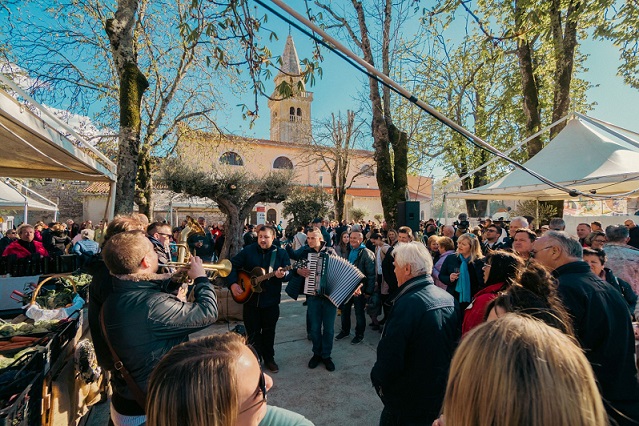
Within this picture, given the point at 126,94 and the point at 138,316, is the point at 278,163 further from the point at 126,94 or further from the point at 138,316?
the point at 138,316

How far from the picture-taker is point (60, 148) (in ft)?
11.8

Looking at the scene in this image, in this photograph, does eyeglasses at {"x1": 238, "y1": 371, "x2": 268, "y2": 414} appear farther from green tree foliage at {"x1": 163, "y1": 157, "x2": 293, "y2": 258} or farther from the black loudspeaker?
green tree foliage at {"x1": 163, "y1": 157, "x2": 293, "y2": 258}

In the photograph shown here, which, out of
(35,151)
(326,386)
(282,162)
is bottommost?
(326,386)

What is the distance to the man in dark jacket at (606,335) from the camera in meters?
2.04

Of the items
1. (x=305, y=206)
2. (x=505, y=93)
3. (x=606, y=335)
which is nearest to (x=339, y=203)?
(x=305, y=206)

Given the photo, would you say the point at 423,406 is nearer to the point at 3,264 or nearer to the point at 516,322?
the point at 516,322

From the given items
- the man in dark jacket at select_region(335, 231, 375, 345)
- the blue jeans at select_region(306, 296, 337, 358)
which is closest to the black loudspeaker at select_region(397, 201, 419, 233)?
the man in dark jacket at select_region(335, 231, 375, 345)

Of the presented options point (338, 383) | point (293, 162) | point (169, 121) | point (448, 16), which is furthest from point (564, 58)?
point (293, 162)

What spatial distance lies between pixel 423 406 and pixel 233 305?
191 inches

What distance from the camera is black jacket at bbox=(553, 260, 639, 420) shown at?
6.69ft

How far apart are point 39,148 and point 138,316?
11.0ft

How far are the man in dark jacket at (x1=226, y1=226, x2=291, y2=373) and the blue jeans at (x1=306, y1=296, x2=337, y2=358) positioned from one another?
1.73ft

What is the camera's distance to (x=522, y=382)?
2.61 feet

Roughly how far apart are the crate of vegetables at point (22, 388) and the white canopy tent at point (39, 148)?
75.0 inches
